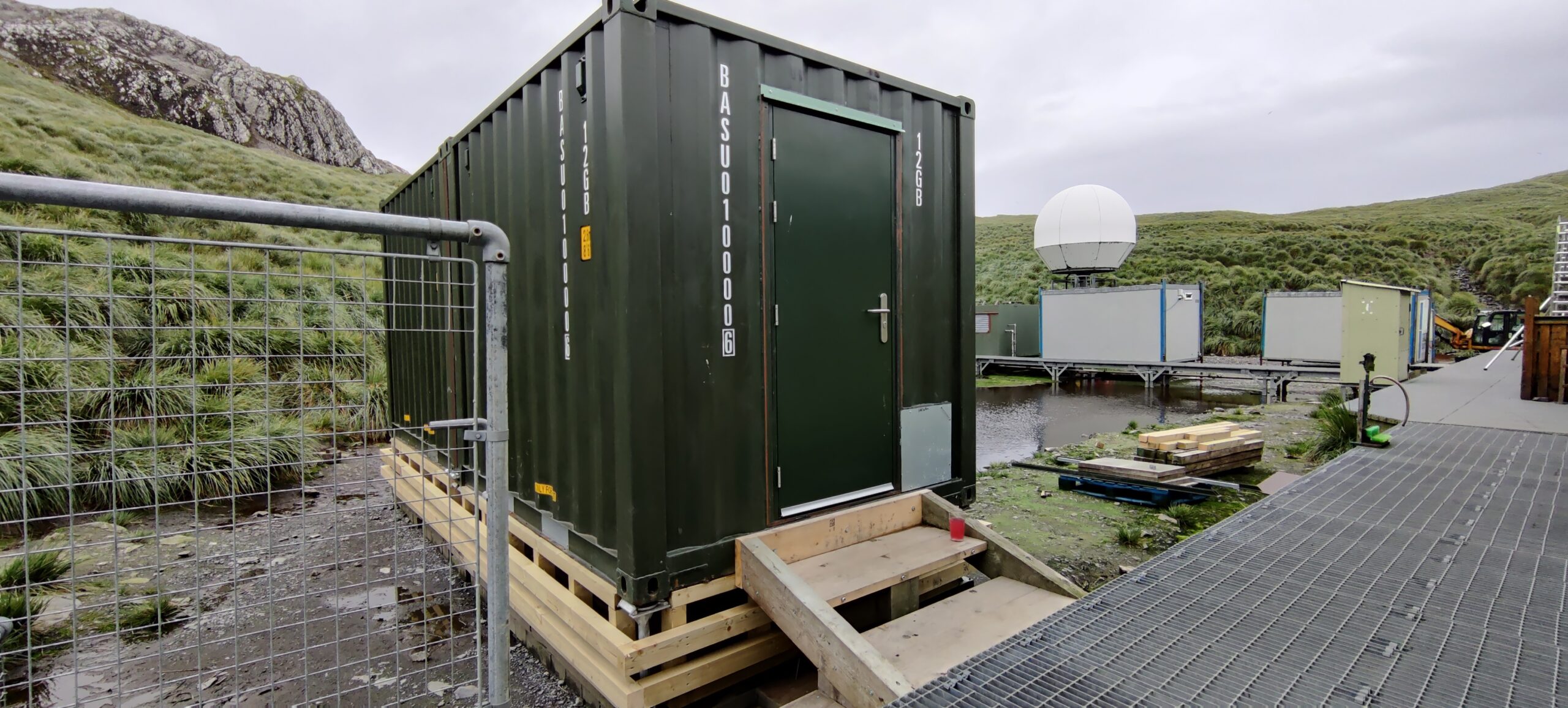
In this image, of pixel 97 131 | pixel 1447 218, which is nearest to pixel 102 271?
pixel 97 131

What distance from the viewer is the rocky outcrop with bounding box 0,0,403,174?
39281 millimetres

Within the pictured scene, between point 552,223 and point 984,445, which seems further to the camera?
point 984,445

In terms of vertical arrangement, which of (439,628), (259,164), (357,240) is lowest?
(439,628)

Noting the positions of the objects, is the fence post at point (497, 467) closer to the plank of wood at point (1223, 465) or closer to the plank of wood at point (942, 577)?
the plank of wood at point (942, 577)

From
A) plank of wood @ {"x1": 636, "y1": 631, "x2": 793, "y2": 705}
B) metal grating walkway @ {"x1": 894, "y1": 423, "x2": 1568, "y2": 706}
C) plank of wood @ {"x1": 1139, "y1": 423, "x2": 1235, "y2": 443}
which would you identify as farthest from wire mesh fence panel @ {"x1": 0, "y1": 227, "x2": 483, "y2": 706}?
plank of wood @ {"x1": 1139, "y1": 423, "x2": 1235, "y2": 443}

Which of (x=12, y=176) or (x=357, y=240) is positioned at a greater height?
(x=357, y=240)

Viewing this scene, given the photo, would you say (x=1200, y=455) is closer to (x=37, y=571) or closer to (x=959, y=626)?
(x=959, y=626)

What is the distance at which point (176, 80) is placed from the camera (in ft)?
143

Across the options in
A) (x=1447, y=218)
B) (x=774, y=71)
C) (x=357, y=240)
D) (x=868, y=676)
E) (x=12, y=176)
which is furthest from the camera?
(x=1447, y=218)

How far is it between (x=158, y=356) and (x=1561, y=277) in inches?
956

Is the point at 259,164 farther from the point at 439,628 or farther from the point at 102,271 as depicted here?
the point at 439,628

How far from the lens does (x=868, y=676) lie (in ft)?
8.84

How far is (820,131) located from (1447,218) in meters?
65.8

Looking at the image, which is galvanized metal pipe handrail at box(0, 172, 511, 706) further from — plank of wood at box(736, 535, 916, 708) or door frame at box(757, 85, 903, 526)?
door frame at box(757, 85, 903, 526)
